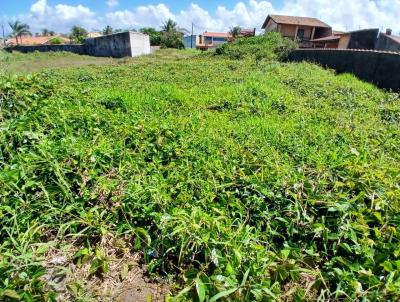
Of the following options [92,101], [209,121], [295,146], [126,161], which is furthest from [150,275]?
[92,101]

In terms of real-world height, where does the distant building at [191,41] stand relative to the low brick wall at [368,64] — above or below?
→ below

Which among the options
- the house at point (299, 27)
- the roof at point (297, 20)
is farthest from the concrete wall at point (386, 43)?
the roof at point (297, 20)

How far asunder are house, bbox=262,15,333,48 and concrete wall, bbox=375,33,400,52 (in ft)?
57.1

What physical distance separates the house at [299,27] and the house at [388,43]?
17.4 m

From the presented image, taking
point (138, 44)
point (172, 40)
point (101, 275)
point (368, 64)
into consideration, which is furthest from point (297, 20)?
point (101, 275)

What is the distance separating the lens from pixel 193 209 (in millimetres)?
2139

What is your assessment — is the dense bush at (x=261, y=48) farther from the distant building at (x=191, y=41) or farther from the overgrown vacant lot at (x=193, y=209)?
the distant building at (x=191, y=41)

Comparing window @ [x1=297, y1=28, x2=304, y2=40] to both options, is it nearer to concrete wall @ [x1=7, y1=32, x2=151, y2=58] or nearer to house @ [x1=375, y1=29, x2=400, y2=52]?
concrete wall @ [x1=7, y1=32, x2=151, y2=58]

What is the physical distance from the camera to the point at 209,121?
4.43 m

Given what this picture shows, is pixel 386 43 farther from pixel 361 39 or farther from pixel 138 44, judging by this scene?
pixel 138 44

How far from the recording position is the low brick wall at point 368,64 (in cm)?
821

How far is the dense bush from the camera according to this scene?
53.5 ft

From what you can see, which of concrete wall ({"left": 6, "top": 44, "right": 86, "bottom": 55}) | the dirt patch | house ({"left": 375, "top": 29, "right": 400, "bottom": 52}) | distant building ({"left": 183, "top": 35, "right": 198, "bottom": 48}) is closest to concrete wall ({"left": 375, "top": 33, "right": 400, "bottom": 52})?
house ({"left": 375, "top": 29, "right": 400, "bottom": 52})

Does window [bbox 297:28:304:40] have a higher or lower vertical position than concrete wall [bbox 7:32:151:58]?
higher
